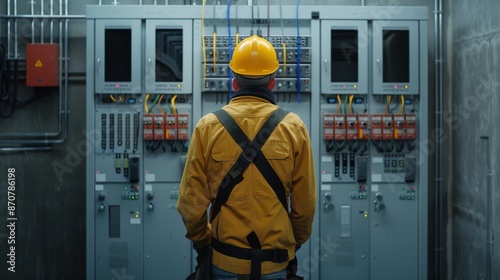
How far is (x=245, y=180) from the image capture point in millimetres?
2621

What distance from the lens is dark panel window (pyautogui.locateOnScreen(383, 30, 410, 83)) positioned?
4.86 metres

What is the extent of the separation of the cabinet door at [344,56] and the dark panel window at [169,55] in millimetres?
1257

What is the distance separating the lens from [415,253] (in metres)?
4.88

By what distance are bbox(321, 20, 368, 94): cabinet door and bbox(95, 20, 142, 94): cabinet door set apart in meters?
1.62

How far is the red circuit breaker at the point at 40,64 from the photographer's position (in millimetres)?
5094

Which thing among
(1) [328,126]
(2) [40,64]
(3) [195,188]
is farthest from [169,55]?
(3) [195,188]

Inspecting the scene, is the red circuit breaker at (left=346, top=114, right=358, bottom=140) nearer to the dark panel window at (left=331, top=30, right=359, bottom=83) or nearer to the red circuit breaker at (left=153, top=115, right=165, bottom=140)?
the dark panel window at (left=331, top=30, right=359, bottom=83)

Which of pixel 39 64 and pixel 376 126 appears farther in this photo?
pixel 39 64

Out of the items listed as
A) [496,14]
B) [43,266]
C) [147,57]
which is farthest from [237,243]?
[43,266]

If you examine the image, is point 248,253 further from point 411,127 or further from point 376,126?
point 411,127

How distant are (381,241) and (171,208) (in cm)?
188

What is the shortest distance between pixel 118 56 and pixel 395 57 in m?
2.44

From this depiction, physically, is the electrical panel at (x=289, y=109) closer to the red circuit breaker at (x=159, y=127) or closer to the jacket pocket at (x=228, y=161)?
the red circuit breaker at (x=159, y=127)

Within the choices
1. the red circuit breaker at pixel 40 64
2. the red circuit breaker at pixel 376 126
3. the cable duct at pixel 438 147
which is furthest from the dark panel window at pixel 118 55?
the cable duct at pixel 438 147
